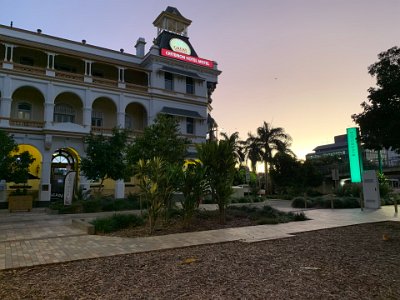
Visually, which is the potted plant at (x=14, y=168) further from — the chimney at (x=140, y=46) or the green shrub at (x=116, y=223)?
the chimney at (x=140, y=46)

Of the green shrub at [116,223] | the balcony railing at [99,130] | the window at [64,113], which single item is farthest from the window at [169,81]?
the green shrub at [116,223]

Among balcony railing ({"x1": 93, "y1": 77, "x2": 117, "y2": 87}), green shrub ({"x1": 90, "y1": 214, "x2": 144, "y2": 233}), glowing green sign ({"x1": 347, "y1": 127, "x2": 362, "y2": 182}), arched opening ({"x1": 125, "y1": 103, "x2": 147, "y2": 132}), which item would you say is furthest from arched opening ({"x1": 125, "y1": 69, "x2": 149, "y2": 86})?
green shrub ({"x1": 90, "y1": 214, "x2": 144, "y2": 233})

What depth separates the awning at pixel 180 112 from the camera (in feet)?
98.6

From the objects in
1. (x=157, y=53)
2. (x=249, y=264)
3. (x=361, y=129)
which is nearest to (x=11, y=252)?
(x=249, y=264)

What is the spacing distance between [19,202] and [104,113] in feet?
42.7

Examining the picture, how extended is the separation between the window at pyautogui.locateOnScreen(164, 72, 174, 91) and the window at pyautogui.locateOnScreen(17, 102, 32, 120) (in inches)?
490

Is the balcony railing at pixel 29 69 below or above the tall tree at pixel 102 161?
above

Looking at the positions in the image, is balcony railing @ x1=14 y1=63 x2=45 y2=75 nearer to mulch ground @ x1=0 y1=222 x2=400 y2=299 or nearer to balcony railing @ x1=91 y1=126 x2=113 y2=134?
balcony railing @ x1=91 y1=126 x2=113 y2=134

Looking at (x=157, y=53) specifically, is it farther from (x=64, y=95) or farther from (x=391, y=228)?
(x=391, y=228)

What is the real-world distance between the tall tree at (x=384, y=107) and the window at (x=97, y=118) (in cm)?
2278

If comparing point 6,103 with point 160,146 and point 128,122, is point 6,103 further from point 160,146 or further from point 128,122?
point 160,146

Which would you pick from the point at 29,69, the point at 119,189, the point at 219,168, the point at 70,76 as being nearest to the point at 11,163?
the point at 29,69

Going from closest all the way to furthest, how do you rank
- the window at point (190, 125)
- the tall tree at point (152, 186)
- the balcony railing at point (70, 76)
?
the tall tree at point (152, 186) → the balcony railing at point (70, 76) → the window at point (190, 125)

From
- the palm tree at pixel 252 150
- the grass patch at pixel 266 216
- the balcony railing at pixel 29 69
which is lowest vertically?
the grass patch at pixel 266 216
